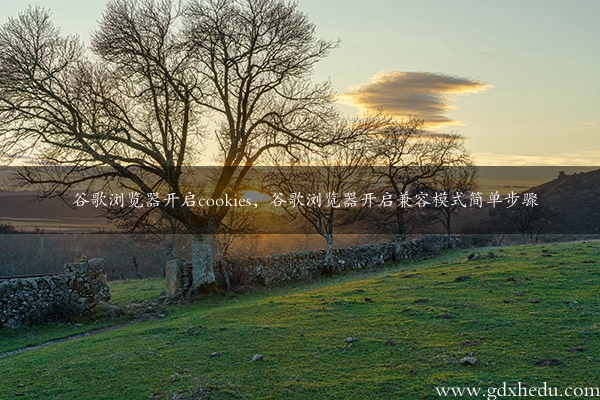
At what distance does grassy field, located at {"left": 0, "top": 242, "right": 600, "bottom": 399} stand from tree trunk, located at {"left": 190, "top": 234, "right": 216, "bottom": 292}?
7888mm

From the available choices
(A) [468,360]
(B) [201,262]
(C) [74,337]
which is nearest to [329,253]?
(B) [201,262]

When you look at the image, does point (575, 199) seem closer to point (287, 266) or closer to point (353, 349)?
point (287, 266)

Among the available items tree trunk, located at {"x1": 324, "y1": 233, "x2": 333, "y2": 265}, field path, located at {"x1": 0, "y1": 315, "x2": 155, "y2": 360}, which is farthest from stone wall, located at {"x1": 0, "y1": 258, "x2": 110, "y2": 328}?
tree trunk, located at {"x1": 324, "y1": 233, "x2": 333, "y2": 265}

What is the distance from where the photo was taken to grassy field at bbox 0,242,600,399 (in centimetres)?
814

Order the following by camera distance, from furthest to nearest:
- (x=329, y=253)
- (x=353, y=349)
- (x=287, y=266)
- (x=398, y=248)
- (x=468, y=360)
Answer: (x=398, y=248) < (x=329, y=253) < (x=287, y=266) < (x=353, y=349) < (x=468, y=360)

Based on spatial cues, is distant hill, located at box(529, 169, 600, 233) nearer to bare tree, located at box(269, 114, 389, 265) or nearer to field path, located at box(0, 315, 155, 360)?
bare tree, located at box(269, 114, 389, 265)

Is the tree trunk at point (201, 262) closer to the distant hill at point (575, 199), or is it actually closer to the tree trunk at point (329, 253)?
the tree trunk at point (329, 253)

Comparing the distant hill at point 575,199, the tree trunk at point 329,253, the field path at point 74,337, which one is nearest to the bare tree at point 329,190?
the tree trunk at point 329,253

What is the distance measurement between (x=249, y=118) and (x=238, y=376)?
1859 centimetres

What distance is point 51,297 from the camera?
19328 mm

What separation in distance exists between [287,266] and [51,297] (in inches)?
519

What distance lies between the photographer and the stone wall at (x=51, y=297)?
18.3 meters

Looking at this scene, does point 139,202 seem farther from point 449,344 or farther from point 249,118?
point 449,344

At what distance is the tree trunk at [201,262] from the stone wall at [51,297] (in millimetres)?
4548
